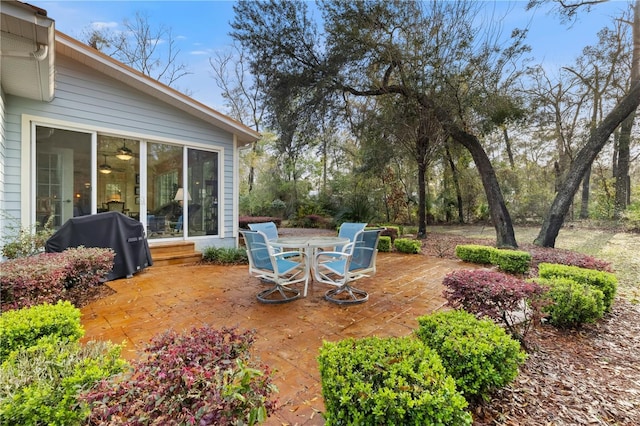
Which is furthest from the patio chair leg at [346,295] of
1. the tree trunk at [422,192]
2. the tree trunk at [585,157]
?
the tree trunk at [422,192]

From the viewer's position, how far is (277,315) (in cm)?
313

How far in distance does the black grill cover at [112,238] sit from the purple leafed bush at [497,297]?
188 inches

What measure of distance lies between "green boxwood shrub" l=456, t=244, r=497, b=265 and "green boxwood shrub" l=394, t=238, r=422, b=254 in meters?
0.95

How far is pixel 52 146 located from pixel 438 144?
8.90 metres

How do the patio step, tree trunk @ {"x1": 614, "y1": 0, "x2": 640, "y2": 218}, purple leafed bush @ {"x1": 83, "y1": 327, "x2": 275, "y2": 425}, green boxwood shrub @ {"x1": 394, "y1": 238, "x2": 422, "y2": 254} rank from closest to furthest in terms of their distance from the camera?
purple leafed bush @ {"x1": 83, "y1": 327, "x2": 275, "y2": 425}, the patio step, green boxwood shrub @ {"x1": 394, "y1": 238, "x2": 422, "y2": 254}, tree trunk @ {"x1": 614, "y1": 0, "x2": 640, "y2": 218}

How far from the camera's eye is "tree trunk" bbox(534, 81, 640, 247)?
616cm

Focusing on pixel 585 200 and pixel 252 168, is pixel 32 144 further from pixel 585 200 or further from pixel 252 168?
pixel 585 200

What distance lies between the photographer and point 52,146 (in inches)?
189

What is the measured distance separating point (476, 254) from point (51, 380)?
6.55m

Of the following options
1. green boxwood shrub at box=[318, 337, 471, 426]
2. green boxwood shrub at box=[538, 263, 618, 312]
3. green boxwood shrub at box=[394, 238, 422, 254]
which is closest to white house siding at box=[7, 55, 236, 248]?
green boxwood shrub at box=[394, 238, 422, 254]

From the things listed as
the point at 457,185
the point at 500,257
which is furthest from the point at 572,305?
the point at 457,185

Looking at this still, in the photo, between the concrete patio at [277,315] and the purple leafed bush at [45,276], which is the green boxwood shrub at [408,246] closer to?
the concrete patio at [277,315]

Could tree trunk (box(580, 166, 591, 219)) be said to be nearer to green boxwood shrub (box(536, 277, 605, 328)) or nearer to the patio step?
green boxwood shrub (box(536, 277, 605, 328))

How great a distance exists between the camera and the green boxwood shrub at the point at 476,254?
587cm
